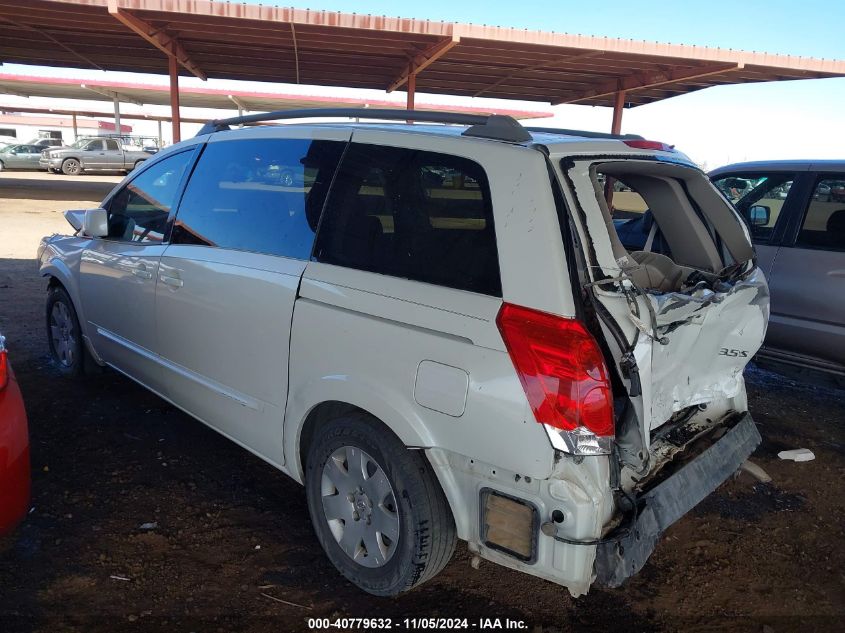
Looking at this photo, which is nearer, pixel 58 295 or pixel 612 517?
pixel 612 517

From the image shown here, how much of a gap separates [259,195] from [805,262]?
3.99m

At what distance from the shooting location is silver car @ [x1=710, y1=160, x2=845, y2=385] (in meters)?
4.63

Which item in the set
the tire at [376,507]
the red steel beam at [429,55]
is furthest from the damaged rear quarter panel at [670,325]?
the red steel beam at [429,55]

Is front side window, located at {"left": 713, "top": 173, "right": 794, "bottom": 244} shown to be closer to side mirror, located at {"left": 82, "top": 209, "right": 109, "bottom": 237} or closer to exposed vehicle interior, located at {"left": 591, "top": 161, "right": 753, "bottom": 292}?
exposed vehicle interior, located at {"left": 591, "top": 161, "right": 753, "bottom": 292}

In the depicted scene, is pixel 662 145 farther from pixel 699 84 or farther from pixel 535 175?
pixel 699 84

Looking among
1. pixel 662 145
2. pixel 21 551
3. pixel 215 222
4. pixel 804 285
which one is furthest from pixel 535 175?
pixel 804 285

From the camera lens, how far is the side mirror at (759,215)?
5.18m

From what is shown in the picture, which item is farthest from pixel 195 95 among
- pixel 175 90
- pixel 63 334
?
pixel 63 334

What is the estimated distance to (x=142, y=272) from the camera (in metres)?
3.67

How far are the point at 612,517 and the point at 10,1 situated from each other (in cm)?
1325

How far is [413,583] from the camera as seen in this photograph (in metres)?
2.45

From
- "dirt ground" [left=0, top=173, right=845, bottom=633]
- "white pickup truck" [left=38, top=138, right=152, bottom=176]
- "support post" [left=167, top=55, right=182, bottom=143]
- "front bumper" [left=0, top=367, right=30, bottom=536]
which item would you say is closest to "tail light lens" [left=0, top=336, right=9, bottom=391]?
"front bumper" [left=0, top=367, right=30, bottom=536]

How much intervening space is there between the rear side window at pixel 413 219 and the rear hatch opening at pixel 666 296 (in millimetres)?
317

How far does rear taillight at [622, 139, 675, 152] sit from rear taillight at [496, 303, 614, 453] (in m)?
1.11
